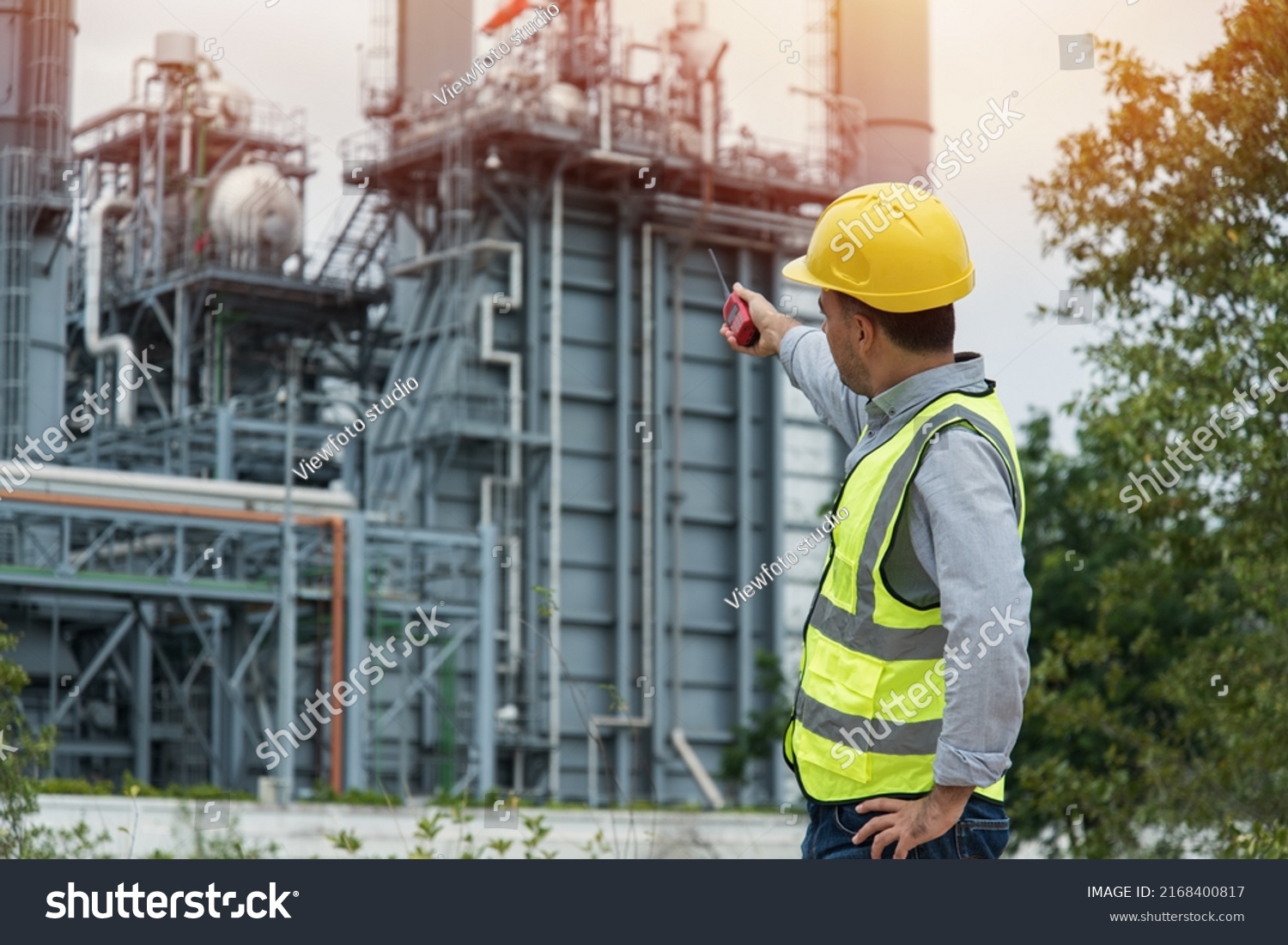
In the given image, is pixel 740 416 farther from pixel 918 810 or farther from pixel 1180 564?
pixel 918 810

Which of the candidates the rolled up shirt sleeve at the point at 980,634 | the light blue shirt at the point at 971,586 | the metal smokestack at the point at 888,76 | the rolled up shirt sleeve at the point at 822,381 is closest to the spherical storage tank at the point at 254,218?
the metal smokestack at the point at 888,76

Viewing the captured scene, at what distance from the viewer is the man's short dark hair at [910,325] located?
3338 millimetres

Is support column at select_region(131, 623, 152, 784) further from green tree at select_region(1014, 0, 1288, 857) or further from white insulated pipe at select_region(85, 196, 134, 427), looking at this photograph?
green tree at select_region(1014, 0, 1288, 857)

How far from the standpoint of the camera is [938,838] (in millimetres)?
3176

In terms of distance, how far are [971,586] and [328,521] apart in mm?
23857

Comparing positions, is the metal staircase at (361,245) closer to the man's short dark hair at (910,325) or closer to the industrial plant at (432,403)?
the industrial plant at (432,403)

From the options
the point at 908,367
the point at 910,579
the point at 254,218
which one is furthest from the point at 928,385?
the point at 254,218

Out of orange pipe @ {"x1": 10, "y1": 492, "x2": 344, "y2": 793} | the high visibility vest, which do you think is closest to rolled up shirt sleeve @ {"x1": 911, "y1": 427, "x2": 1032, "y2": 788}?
the high visibility vest

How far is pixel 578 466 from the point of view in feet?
101

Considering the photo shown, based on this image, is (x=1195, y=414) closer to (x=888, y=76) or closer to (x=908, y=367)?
(x=908, y=367)

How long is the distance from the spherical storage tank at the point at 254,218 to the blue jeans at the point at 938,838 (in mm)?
28877

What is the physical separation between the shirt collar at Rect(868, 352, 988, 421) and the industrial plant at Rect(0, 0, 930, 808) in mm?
22784

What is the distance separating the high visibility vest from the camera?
3.18m
